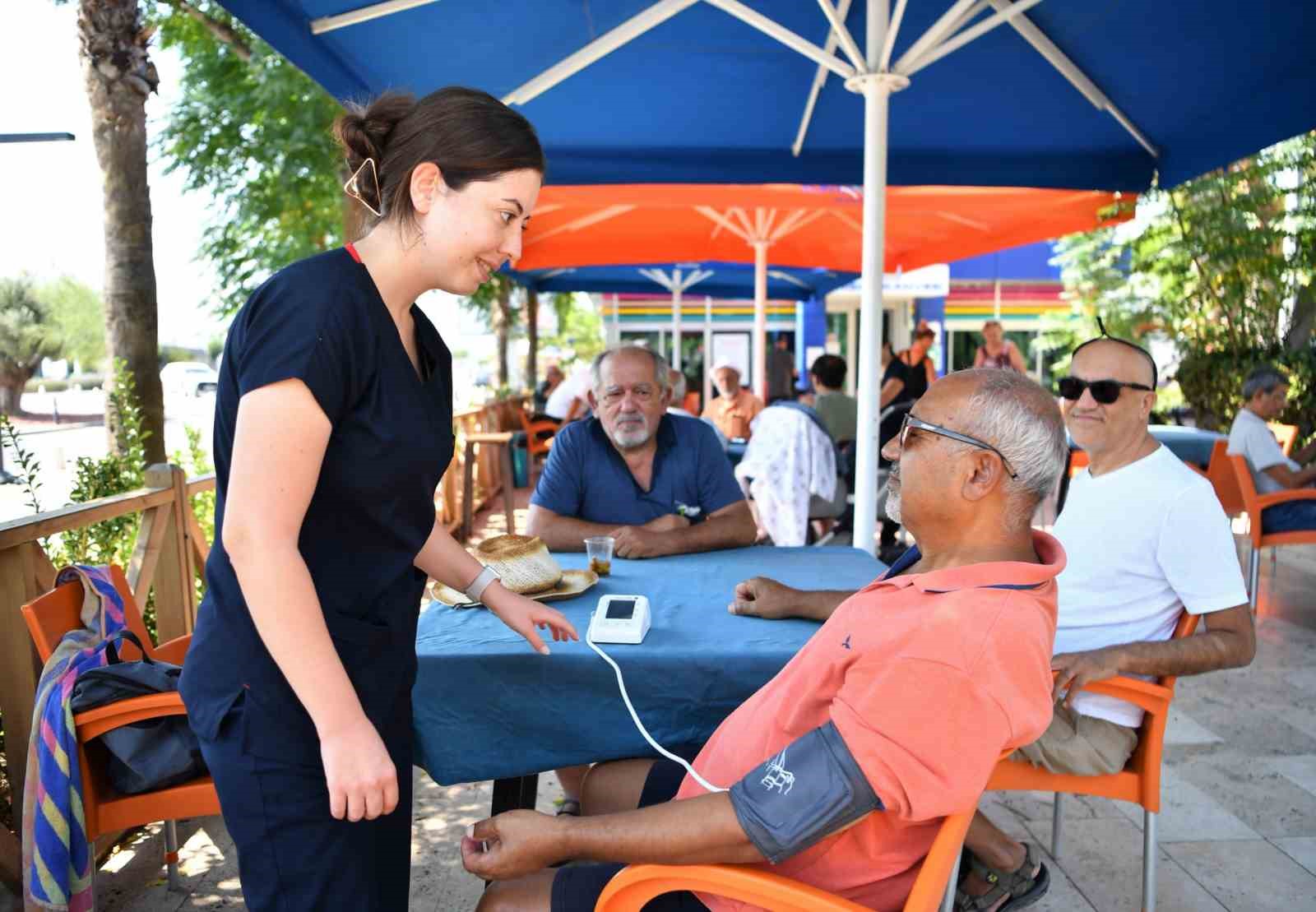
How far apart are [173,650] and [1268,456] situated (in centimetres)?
534

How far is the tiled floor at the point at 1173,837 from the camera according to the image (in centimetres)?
262

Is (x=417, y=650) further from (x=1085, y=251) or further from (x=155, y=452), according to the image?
(x=1085, y=251)

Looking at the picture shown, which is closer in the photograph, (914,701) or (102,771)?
(914,701)

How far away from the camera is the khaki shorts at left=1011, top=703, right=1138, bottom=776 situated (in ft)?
7.25

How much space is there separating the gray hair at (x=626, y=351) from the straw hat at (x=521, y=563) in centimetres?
112

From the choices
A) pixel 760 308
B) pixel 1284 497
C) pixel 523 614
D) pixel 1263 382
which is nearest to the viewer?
pixel 523 614

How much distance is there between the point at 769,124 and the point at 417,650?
3.58 m

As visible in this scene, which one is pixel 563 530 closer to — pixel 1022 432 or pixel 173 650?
pixel 173 650

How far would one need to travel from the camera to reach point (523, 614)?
1826 millimetres

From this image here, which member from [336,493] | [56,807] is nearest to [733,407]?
[56,807]

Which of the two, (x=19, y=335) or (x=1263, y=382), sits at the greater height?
(x=19, y=335)

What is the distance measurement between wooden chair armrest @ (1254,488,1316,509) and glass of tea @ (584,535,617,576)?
4024 millimetres

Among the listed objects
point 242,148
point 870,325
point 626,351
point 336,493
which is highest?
point 242,148

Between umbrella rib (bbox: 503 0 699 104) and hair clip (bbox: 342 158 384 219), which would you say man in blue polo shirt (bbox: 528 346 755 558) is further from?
hair clip (bbox: 342 158 384 219)
